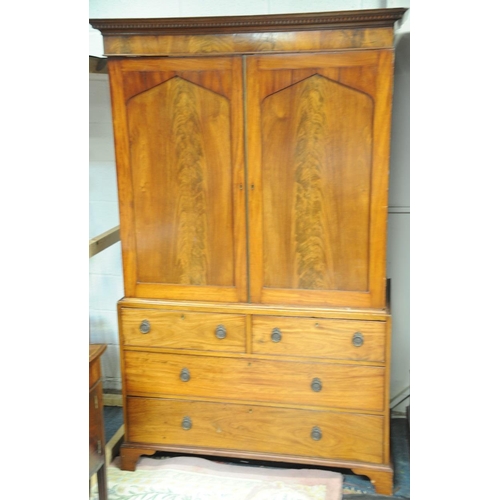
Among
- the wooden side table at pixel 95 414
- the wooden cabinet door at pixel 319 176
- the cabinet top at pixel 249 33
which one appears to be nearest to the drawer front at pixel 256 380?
the wooden cabinet door at pixel 319 176

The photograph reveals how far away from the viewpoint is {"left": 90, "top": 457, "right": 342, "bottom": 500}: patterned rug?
7.17ft

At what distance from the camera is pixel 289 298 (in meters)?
2.18

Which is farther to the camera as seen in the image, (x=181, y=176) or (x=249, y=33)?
(x=181, y=176)

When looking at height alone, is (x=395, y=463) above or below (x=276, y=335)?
below

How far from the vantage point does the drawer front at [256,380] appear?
7.07 ft

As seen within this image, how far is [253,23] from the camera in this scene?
1.99 m

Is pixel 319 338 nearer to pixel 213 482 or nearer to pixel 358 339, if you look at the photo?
pixel 358 339

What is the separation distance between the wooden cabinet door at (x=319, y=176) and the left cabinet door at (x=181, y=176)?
73 mm

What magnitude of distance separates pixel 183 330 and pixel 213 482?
580 mm

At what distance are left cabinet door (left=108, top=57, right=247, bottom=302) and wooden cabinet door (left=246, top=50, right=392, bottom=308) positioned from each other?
73mm

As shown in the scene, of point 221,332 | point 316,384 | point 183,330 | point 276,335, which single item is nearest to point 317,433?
point 316,384

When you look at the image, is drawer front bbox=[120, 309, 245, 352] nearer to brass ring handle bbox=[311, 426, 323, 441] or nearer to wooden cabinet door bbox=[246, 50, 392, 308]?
wooden cabinet door bbox=[246, 50, 392, 308]
